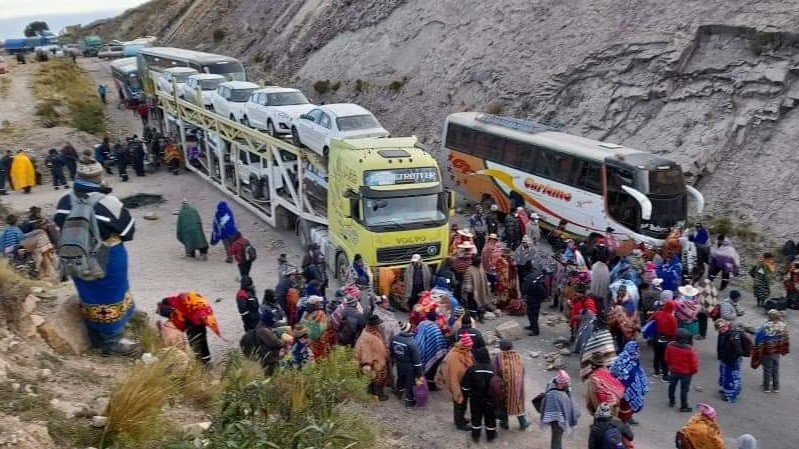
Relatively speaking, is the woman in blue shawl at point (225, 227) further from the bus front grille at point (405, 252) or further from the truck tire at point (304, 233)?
the bus front grille at point (405, 252)

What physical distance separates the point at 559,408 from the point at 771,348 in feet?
13.7

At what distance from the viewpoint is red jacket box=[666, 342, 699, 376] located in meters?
9.82

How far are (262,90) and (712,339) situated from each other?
1523 cm

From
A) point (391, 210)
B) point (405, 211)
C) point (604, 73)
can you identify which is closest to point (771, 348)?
point (405, 211)

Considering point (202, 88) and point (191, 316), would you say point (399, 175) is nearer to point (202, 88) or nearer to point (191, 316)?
point (191, 316)

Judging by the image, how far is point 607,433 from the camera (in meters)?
7.26

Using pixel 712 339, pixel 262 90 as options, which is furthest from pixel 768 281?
pixel 262 90

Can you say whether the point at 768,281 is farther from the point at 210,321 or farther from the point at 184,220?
the point at 184,220

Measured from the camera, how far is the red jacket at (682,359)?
982 centimetres

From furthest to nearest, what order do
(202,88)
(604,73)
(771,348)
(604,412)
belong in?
(202,88)
(604,73)
(771,348)
(604,412)

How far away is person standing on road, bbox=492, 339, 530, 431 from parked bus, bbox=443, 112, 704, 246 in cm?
780

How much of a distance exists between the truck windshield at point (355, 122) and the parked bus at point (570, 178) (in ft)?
11.4

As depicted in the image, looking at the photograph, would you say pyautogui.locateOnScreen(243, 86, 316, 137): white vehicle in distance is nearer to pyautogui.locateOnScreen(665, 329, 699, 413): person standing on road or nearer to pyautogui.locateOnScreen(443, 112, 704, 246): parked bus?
pyautogui.locateOnScreen(443, 112, 704, 246): parked bus

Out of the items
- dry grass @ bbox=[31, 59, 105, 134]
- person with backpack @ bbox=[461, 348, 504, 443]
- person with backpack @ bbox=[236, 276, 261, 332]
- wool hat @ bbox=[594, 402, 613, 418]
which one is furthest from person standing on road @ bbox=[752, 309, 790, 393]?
dry grass @ bbox=[31, 59, 105, 134]
